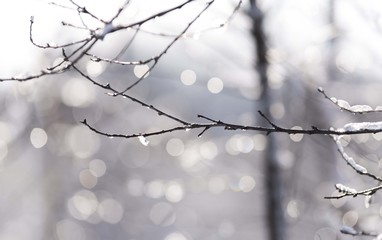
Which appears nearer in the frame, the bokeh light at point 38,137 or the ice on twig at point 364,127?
the ice on twig at point 364,127

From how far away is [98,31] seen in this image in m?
3.17

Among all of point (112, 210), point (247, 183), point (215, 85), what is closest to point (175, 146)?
point (112, 210)

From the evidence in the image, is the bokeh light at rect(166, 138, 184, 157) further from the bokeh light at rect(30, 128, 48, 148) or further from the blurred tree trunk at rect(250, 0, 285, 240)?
the blurred tree trunk at rect(250, 0, 285, 240)

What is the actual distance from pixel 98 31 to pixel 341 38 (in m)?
5.65

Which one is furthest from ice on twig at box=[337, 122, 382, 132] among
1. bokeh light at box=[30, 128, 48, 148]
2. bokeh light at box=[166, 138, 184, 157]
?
bokeh light at box=[30, 128, 48, 148]

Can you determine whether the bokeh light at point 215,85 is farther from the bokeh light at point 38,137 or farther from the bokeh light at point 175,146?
the bokeh light at point 38,137

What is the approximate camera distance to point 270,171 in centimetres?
742

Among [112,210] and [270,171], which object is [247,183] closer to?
[270,171]

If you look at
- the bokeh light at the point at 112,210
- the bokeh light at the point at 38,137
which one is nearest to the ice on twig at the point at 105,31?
the bokeh light at the point at 112,210

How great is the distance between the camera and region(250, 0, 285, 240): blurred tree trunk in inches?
282

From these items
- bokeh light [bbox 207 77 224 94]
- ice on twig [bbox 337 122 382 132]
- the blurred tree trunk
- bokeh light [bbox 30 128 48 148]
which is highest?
bokeh light [bbox 30 128 48 148]

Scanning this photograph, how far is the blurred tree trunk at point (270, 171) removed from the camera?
717cm

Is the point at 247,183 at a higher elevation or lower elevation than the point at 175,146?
lower

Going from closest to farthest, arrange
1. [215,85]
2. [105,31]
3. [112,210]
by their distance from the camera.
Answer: [105,31] < [215,85] < [112,210]
